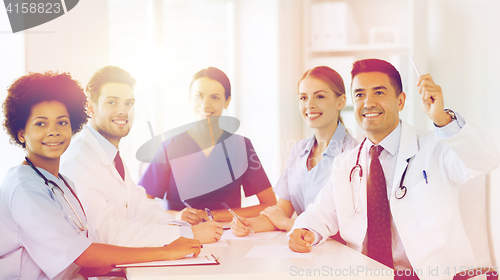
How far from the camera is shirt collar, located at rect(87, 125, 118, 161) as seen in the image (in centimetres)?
146

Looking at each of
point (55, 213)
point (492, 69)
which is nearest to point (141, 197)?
point (55, 213)

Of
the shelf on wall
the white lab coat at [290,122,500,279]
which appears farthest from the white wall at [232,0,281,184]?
the white lab coat at [290,122,500,279]

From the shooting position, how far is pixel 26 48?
1562 millimetres

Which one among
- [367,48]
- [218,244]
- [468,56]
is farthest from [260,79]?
[218,244]

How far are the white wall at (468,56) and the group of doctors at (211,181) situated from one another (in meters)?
0.59

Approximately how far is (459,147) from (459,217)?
284mm

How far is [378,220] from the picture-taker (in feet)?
4.63

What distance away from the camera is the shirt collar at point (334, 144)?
178 cm

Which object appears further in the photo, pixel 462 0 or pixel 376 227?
pixel 462 0

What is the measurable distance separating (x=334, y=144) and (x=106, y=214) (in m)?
1.05

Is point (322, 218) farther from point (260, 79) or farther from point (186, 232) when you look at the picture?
point (260, 79)

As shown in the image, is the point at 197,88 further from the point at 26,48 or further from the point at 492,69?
the point at 492,69

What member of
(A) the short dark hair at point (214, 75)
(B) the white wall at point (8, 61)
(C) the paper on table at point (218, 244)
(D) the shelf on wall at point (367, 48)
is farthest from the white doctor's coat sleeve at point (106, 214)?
(D) the shelf on wall at point (367, 48)

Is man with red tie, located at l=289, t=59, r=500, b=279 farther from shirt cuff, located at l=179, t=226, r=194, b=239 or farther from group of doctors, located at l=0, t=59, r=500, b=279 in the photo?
shirt cuff, located at l=179, t=226, r=194, b=239
